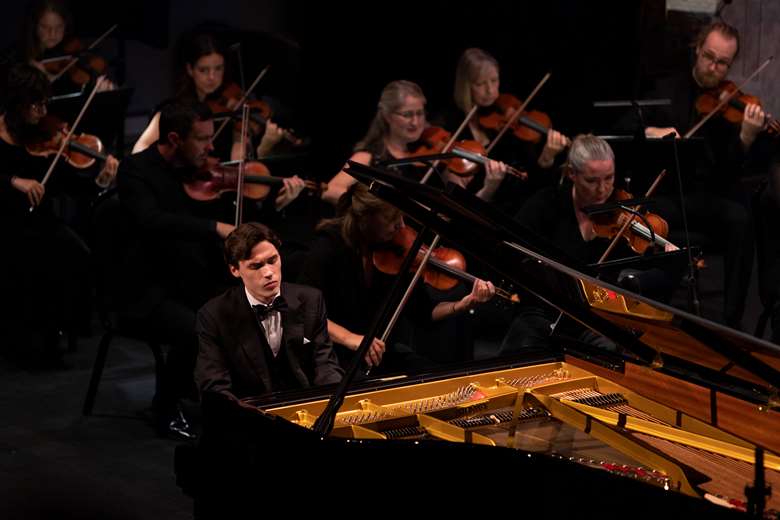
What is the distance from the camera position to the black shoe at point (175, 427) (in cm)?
448

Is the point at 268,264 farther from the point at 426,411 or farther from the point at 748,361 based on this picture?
the point at 748,361

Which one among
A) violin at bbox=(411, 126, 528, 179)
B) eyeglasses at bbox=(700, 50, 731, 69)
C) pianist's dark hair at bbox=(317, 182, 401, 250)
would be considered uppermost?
eyeglasses at bbox=(700, 50, 731, 69)

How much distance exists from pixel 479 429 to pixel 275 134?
3.34m

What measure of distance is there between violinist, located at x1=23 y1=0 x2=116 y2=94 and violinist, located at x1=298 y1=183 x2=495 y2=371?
2680 mm

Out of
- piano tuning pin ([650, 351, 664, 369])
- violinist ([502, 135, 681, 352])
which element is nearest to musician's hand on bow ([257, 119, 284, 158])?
violinist ([502, 135, 681, 352])

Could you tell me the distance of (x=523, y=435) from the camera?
3195 millimetres

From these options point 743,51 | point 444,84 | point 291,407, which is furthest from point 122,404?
point 743,51

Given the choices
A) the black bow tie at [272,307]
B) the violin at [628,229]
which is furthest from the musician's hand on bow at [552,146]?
the black bow tie at [272,307]

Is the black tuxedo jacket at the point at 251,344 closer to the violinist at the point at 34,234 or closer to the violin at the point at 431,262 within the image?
the violin at the point at 431,262

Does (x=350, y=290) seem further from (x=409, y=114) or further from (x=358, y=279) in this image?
(x=409, y=114)

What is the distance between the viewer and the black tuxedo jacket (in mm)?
3580

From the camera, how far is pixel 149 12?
7.26 m

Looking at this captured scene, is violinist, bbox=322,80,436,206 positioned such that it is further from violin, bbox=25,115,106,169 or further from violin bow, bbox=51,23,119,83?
violin bow, bbox=51,23,119,83

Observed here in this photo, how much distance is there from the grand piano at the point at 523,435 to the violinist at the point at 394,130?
2.40m
